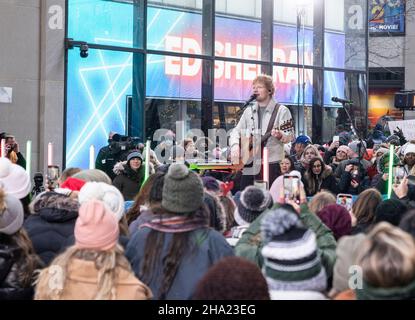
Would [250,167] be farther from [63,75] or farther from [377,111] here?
[377,111]

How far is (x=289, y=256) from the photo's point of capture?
4051 millimetres

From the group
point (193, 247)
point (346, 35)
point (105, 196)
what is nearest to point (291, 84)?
point (346, 35)

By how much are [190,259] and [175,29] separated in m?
14.2

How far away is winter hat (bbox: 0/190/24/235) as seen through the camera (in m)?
5.03

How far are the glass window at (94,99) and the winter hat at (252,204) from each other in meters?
10.4

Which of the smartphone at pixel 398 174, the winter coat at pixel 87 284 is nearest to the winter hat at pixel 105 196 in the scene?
the winter coat at pixel 87 284

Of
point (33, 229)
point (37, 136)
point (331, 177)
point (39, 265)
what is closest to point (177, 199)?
point (39, 265)

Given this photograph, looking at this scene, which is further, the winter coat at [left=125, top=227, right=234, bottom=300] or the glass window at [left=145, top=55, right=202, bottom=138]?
the glass window at [left=145, top=55, right=202, bottom=138]

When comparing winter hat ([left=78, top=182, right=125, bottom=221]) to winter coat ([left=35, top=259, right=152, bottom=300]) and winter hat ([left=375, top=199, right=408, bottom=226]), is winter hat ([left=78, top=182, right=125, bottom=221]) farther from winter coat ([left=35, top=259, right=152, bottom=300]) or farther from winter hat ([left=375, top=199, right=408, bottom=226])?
winter hat ([left=375, top=199, right=408, bottom=226])

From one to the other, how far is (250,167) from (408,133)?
10.1m

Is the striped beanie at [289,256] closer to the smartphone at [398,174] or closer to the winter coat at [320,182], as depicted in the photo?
the smartphone at [398,174]

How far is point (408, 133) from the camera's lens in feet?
62.8

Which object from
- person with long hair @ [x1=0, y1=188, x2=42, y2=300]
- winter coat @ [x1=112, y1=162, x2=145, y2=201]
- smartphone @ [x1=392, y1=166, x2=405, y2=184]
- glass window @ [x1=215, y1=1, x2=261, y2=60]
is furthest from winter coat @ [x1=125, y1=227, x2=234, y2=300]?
glass window @ [x1=215, y1=1, x2=261, y2=60]

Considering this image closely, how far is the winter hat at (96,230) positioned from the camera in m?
4.34
